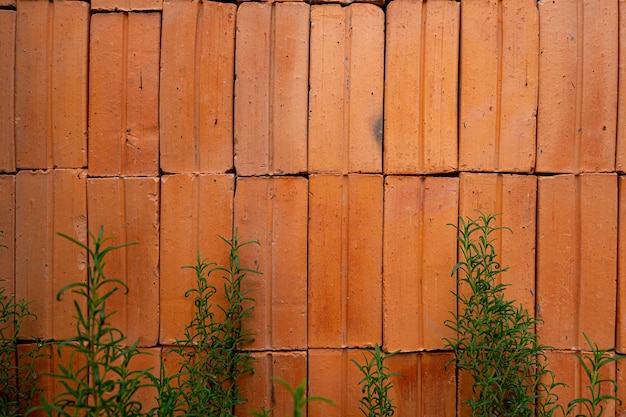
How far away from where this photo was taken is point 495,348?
7.91ft

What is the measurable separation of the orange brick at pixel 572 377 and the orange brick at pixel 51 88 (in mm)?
2958

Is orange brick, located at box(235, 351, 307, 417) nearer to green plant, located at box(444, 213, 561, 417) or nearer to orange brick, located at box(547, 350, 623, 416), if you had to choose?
green plant, located at box(444, 213, 561, 417)

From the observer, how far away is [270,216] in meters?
2.78

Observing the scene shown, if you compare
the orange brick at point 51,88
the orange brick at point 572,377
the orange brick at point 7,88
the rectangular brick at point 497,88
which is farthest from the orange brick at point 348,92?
the orange brick at point 7,88

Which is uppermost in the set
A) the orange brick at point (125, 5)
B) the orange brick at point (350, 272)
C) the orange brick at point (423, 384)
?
the orange brick at point (125, 5)

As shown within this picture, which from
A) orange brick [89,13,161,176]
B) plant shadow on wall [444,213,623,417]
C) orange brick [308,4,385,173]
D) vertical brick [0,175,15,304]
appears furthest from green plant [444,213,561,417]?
vertical brick [0,175,15,304]

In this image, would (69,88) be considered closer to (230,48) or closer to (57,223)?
(57,223)

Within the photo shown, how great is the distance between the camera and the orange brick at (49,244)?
2754 millimetres

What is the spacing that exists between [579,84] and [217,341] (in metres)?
2.49

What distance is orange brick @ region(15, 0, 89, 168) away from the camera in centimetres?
278

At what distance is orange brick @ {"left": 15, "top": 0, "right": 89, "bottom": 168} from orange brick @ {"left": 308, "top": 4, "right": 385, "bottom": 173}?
4.42ft

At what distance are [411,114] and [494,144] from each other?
51 cm

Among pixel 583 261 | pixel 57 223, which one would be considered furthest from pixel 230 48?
pixel 583 261

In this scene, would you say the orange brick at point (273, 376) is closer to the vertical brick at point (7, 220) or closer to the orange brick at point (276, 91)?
the orange brick at point (276, 91)
